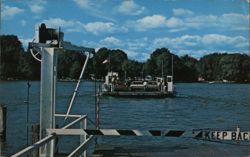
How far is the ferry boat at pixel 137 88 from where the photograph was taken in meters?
73.7

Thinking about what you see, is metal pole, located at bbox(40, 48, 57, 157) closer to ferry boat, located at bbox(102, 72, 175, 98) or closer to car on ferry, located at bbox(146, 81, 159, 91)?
ferry boat, located at bbox(102, 72, 175, 98)

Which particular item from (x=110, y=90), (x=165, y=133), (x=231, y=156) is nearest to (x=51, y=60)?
(x=165, y=133)

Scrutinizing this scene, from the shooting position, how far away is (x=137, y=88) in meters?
89.6

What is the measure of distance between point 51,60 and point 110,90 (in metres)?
70.6

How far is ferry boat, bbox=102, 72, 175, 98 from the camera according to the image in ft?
242

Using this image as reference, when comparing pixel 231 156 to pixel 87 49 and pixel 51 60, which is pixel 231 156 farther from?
pixel 51 60

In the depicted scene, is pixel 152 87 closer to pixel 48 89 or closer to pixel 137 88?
pixel 137 88

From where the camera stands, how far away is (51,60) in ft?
22.3

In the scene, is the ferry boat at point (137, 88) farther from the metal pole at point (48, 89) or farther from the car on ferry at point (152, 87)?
the metal pole at point (48, 89)

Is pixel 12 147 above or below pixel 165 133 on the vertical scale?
below

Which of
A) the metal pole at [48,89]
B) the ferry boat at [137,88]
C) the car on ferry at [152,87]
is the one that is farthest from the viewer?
the car on ferry at [152,87]

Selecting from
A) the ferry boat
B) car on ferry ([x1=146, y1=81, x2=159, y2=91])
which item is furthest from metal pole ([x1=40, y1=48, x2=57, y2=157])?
car on ferry ([x1=146, y1=81, x2=159, y2=91])

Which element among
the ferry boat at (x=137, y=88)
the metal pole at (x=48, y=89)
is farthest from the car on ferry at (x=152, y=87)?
the metal pole at (x=48, y=89)

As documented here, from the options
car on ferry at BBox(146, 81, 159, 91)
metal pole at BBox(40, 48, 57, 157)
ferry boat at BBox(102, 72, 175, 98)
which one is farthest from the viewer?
car on ferry at BBox(146, 81, 159, 91)
